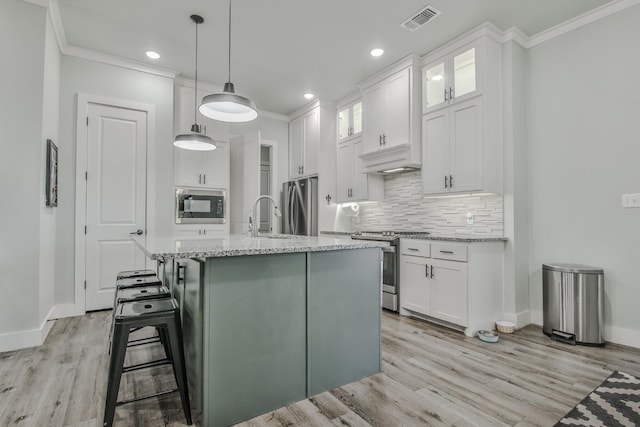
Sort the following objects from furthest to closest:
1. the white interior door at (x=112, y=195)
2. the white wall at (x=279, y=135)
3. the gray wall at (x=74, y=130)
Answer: the white wall at (x=279, y=135)
the white interior door at (x=112, y=195)
the gray wall at (x=74, y=130)

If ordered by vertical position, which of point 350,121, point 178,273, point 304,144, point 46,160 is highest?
point 350,121

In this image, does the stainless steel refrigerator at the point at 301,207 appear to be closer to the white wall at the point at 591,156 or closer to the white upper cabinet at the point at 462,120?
the white upper cabinet at the point at 462,120

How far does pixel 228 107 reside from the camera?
8.29 ft

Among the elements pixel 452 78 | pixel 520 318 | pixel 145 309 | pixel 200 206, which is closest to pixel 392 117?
pixel 452 78

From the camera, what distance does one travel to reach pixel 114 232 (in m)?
3.77

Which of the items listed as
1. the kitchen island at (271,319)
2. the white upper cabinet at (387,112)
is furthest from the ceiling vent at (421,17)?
the kitchen island at (271,319)

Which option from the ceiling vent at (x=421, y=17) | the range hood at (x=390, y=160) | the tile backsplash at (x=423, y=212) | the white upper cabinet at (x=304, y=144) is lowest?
the tile backsplash at (x=423, y=212)

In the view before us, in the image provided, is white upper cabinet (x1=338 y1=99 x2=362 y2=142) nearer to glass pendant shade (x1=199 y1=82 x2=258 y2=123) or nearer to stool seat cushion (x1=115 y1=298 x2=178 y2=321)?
glass pendant shade (x1=199 y1=82 x2=258 y2=123)

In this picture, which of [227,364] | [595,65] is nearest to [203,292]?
[227,364]

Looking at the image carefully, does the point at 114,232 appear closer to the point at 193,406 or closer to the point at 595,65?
the point at 193,406

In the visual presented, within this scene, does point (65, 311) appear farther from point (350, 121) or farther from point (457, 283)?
point (350, 121)

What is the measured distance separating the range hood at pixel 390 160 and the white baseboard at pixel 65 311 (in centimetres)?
378

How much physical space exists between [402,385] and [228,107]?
2.30 metres

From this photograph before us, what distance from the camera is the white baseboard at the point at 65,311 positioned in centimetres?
347
